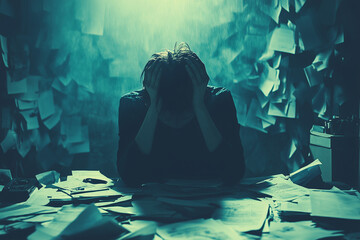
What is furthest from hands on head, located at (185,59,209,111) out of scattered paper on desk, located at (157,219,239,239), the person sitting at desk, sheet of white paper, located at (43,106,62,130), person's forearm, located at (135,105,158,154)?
sheet of white paper, located at (43,106,62,130)

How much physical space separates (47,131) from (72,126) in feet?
0.45

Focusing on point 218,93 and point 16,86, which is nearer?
point 218,93

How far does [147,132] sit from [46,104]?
1.01 m

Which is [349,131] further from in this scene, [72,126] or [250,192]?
[72,126]

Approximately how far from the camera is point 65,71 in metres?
2.07

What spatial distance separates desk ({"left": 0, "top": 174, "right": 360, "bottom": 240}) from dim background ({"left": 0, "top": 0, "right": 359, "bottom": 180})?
34.3 inches

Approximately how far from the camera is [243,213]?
A: 0.76 metres

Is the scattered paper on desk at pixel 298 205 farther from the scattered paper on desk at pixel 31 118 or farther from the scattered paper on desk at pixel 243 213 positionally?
the scattered paper on desk at pixel 31 118

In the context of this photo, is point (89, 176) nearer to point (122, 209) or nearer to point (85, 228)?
point (122, 209)

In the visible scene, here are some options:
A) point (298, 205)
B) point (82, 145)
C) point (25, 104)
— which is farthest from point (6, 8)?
point (298, 205)

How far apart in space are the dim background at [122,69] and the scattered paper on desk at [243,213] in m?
0.94

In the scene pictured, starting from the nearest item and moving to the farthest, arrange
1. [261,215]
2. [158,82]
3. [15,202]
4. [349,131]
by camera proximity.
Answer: [261,215]
[15,202]
[158,82]
[349,131]

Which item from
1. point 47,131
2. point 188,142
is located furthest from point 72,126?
point 188,142

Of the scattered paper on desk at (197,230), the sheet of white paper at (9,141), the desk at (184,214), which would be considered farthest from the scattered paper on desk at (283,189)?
the sheet of white paper at (9,141)
